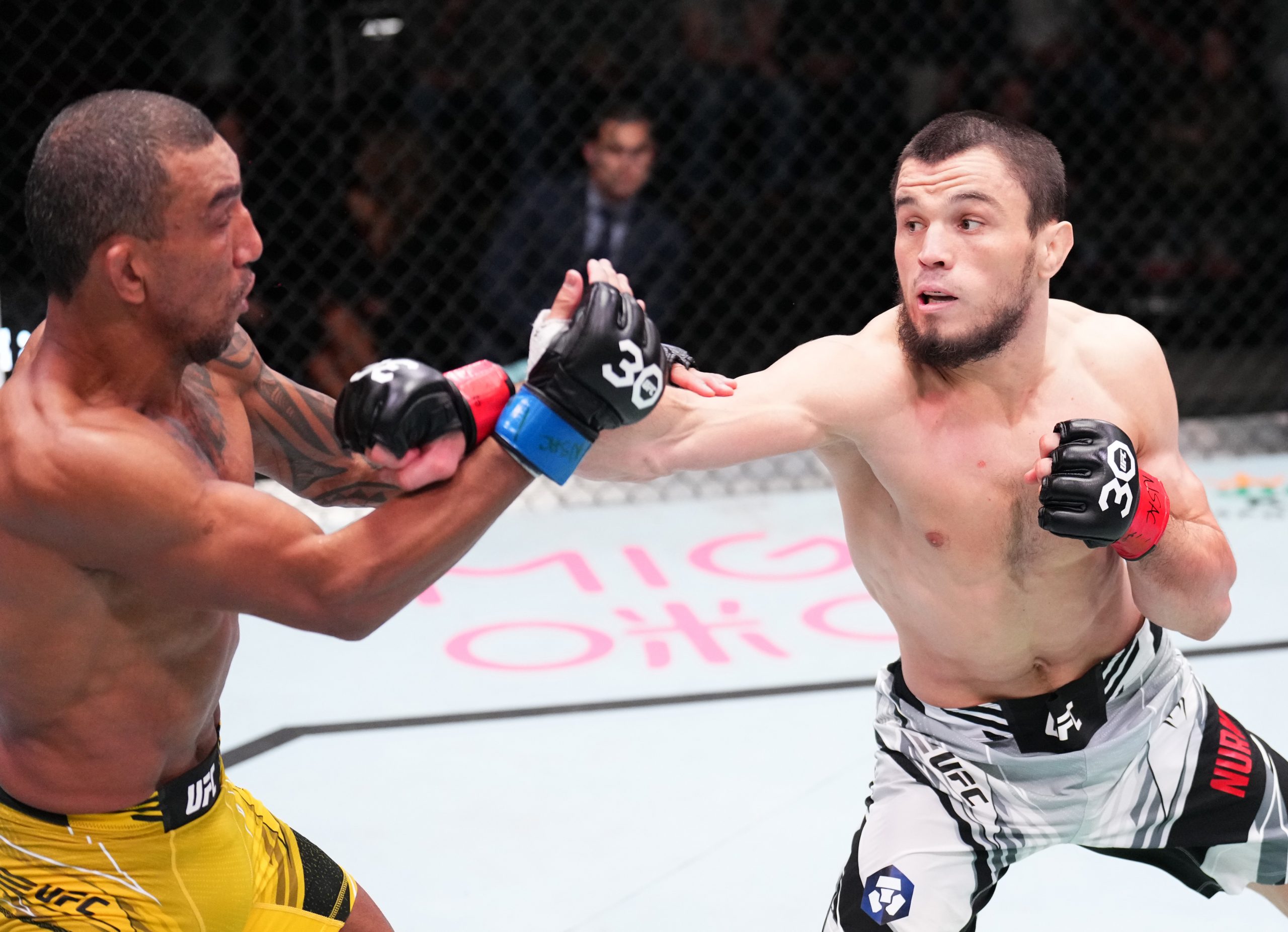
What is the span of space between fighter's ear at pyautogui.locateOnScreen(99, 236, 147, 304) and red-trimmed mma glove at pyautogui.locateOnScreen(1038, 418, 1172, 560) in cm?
102

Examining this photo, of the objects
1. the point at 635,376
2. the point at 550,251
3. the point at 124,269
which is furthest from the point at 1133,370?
the point at 550,251

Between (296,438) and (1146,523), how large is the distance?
42.7 inches

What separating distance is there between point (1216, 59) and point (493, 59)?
9.01 ft

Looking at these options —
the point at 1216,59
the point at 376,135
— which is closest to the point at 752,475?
the point at 376,135

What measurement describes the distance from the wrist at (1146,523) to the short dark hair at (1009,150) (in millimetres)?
371

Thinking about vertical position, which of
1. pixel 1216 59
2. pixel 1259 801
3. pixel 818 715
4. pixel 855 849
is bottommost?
pixel 818 715

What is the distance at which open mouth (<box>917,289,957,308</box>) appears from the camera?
1806mm

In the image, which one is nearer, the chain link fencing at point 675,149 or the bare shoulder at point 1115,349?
the bare shoulder at point 1115,349

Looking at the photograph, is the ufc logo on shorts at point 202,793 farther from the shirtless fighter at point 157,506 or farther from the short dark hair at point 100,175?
the short dark hair at point 100,175

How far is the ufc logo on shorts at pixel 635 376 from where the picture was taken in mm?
1482

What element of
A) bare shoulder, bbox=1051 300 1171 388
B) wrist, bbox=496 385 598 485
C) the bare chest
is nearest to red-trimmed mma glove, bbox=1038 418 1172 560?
the bare chest

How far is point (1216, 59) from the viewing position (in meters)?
5.39

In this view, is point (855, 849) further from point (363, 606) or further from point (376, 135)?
point (376, 135)

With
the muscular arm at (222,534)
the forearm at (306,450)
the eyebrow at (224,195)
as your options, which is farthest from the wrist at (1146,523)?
the eyebrow at (224,195)
